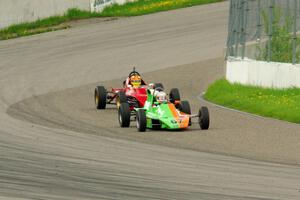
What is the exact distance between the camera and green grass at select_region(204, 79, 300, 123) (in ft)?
81.9

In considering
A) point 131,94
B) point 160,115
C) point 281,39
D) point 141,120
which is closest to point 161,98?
point 160,115

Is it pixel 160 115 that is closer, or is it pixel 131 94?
pixel 160 115

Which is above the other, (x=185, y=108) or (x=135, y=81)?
(x=135, y=81)

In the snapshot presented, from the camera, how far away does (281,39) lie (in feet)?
92.7

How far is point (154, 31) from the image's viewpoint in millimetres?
45875

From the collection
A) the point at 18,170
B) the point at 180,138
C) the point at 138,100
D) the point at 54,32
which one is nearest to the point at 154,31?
the point at 54,32

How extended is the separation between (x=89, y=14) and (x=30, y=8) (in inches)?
138

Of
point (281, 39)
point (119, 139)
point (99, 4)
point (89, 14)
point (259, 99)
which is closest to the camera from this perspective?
point (119, 139)

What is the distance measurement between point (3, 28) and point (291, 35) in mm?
20140

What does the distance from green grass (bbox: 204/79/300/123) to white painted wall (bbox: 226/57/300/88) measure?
19 centimetres

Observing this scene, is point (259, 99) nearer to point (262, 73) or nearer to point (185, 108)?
point (262, 73)

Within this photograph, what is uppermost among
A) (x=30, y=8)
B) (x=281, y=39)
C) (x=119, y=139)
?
(x=281, y=39)

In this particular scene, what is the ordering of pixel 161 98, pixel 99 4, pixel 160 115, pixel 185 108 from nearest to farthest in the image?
pixel 160 115, pixel 161 98, pixel 185 108, pixel 99 4

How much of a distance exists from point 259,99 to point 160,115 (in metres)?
4.68
